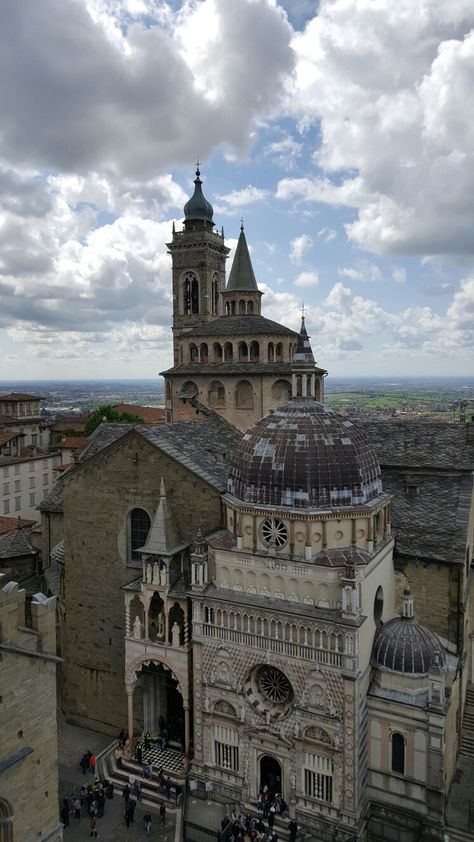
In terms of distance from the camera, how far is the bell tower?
58.2m

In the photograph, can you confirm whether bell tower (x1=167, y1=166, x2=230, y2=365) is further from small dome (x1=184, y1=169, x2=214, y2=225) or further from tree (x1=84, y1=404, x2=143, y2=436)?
tree (x1=84, y1=404, x2=143, y2=436)

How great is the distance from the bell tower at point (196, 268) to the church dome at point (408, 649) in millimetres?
39155

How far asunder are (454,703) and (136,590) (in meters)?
14.1

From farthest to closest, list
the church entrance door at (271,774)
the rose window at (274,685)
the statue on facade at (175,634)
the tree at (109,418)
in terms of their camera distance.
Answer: the tree at (109,418) < the statue on facade at (175,634) < the church entrance door at (271,774) < the rose window at (274,685)

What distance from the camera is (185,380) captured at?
44344mm

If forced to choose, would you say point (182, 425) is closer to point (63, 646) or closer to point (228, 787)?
point (63, 646)

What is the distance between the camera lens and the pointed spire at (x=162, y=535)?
85.3 feet

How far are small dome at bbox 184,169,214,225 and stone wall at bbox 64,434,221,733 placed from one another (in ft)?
125

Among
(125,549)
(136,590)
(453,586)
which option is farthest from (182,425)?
(453,586)

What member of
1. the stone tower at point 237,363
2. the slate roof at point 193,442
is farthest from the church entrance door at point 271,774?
the stone tower at point 237,363

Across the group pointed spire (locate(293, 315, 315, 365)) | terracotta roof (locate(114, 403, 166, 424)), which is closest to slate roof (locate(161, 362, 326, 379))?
pointed spire (locate(293, 315, 315, 365))

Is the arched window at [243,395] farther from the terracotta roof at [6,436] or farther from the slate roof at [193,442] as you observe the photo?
the terracotta roof at [6,436]

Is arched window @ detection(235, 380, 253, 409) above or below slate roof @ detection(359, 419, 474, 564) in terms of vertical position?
above

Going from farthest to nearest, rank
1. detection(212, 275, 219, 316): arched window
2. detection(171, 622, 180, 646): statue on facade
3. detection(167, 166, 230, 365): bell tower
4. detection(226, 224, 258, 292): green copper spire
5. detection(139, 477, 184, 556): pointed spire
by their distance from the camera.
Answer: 1. detection(212, 275, 219, 316): arched window
2. detection(167, 166, 230, 365): bell tower
3. detection(226, 224, 258, 292): green copper spire
4. detection(139, 477, 184, 556): pointed spire
5. detection(171, 622, 180, 646): statue on facade
